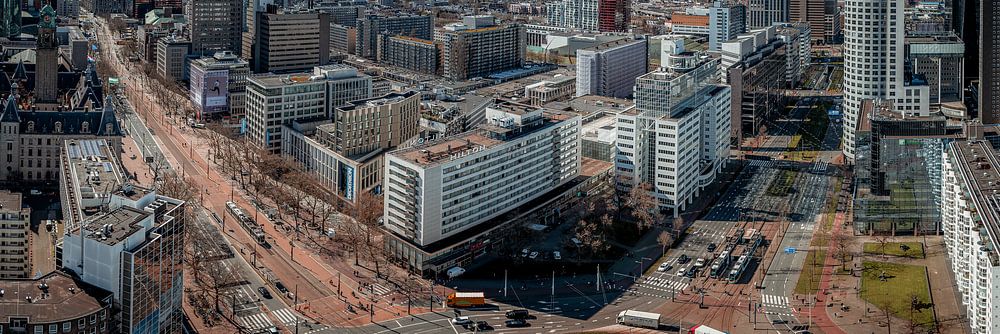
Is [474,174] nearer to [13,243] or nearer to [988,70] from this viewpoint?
[13,243]

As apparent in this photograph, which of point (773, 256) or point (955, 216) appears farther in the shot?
point (773, 256)

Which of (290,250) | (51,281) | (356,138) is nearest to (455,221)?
(290,250)

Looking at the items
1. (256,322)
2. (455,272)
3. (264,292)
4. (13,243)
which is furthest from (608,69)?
(13,243)

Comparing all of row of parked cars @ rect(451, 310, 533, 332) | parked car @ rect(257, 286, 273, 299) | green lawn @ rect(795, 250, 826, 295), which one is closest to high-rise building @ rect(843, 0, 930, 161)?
green lawn @ rect(795, 250, 826, 295)

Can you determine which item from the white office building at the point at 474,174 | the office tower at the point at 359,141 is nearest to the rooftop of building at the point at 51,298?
the white office building at the point at 474,174

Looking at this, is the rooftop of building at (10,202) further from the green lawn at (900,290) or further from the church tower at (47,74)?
the green lawn at (900,290)

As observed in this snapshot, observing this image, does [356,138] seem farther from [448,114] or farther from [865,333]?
[865,333]

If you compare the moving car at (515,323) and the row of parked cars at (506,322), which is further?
the moving car at (515,323)
